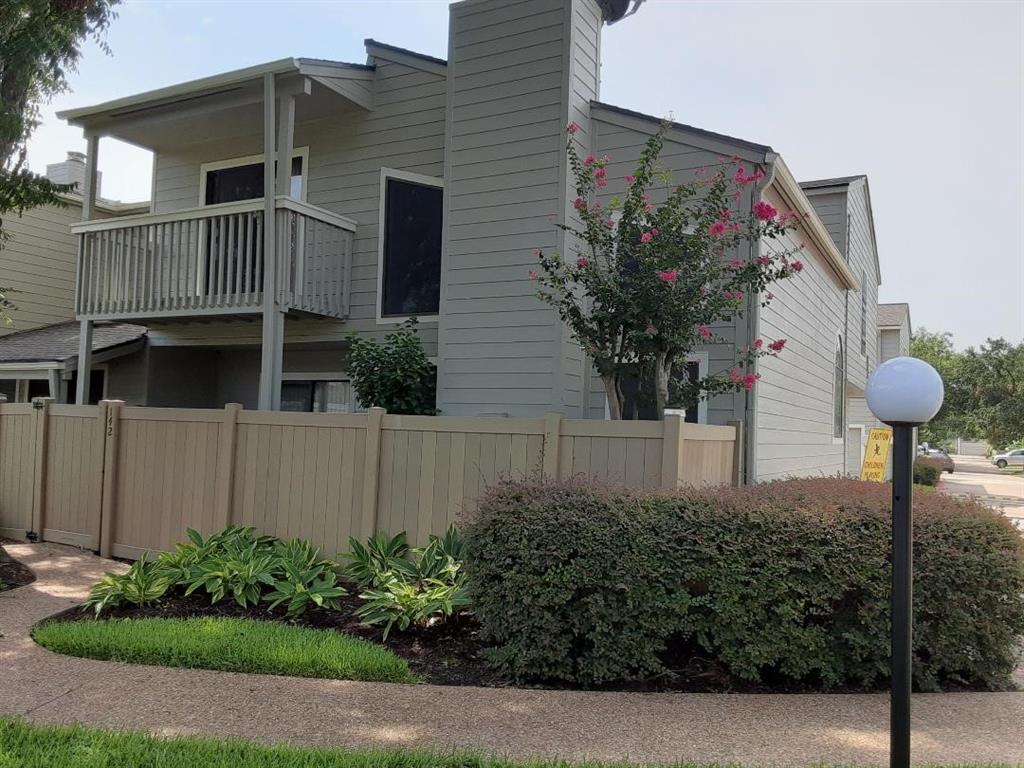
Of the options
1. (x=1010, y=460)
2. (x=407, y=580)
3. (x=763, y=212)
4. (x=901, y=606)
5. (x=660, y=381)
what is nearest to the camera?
(x=901, y=606)

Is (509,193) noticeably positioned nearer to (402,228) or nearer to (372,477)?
(402,228)

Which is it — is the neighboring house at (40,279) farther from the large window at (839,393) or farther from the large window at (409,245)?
the large window at (839,393)

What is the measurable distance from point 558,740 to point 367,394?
571 cm

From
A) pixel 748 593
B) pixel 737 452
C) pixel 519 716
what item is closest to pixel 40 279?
pixel 737 452

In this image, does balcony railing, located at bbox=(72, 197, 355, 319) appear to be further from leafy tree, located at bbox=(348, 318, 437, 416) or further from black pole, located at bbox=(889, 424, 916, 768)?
black pole, located at bbox=(889, 424, 916, 768)

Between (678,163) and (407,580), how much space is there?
545 cm

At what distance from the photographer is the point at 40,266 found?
15.4 meters

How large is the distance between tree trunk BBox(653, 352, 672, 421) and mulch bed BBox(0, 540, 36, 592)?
6.10 m

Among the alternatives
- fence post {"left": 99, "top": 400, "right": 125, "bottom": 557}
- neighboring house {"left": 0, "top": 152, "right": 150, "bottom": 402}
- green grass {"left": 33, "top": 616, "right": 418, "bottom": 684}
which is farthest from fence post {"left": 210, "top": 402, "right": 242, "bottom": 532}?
neighboring house {"left": 0, "top": 152, "right": 150, "bottom": 402}

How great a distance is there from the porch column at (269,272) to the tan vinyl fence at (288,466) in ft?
4.73

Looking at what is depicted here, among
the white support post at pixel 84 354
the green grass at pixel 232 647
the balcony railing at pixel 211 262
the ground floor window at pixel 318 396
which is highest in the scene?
the balcony railing at pixel 211 262

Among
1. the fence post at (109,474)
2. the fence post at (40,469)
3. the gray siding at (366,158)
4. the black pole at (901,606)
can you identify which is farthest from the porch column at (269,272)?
the black pole at (901,606)

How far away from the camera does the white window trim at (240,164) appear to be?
11.3m

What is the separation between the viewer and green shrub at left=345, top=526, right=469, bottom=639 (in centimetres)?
567
